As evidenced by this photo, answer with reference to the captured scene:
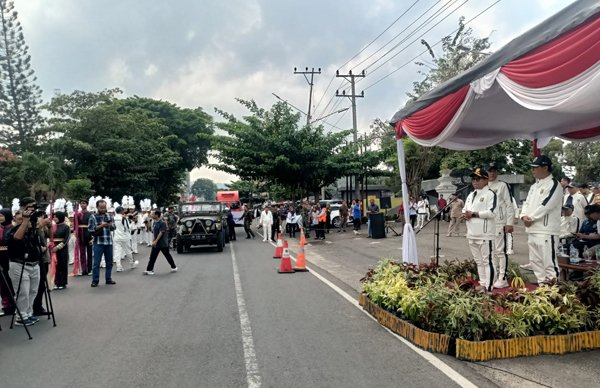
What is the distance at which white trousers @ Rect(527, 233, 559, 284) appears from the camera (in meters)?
6.46

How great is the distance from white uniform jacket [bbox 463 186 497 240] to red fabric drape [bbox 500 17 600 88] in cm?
224

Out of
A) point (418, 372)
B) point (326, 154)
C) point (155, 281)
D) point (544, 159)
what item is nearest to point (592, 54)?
point (544, 159)

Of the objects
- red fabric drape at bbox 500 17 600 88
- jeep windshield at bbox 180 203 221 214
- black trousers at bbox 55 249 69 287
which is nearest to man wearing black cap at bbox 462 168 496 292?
red fabric drape at bbox 500 17 600 88

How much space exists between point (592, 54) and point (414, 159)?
89.1 feet

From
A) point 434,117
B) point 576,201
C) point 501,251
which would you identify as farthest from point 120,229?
point 576,201

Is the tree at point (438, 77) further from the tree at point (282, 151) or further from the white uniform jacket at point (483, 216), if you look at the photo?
the white uniform jacket at point (483, 216)

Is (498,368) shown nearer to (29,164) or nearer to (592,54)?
(592,54)

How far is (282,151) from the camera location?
25.7m

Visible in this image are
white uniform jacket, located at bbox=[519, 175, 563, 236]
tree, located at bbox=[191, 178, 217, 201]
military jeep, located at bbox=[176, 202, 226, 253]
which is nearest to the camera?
white uniform jacket, located at bbox=[519, 175, 563, 236]

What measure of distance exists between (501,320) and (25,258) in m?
6.56

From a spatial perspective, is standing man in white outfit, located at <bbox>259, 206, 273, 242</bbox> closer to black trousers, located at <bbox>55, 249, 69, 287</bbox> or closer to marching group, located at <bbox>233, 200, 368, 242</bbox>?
marching group, located at <bbox>233, 200, 368, 242</bbox>

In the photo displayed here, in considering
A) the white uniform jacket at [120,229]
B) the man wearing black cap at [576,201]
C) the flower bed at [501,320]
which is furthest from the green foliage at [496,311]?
the white uniform jacket at [120,229]

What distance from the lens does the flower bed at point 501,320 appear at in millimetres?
5016

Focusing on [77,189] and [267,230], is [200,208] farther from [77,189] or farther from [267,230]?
[77,189]
